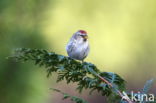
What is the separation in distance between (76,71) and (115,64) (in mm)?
2066

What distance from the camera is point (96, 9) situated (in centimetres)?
297

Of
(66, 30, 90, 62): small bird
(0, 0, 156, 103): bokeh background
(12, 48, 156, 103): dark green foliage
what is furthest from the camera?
(0, 0, 156, 103): bokeh background

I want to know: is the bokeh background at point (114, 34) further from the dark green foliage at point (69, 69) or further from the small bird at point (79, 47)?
the dark green foliage at point (69, 69)

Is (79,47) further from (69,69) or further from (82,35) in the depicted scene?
(69,69)

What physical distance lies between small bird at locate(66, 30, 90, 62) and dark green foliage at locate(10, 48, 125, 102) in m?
0.96

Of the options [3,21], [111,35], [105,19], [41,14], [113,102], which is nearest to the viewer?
[113,102]

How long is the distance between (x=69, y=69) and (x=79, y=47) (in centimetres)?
105

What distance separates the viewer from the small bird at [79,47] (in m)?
1.70

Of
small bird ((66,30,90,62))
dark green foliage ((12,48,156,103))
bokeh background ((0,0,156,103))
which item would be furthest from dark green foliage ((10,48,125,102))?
bokeh background ((0,0,156,103))

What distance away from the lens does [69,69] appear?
28.0 inches

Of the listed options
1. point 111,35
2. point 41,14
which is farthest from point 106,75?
point 111,35

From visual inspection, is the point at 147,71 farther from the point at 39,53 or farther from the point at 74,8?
the point at 39,53

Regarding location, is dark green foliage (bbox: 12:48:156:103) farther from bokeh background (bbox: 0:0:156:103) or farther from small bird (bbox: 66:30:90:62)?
bokeh background (bbox: 0:0:156:103)

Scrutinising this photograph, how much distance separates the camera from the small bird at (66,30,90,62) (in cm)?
170
